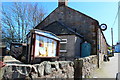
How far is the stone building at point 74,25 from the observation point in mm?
13242

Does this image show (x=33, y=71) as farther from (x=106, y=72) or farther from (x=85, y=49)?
(x=85, y=49)

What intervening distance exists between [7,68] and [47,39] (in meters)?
3.71

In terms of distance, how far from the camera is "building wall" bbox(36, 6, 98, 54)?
43.8ft

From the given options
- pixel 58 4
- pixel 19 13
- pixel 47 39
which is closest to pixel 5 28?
pixel 19 13

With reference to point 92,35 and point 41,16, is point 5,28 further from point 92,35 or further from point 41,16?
point 92,35

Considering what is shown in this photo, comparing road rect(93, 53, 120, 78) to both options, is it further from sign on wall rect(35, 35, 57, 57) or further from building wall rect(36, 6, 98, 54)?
sign on wall rect(35, 35, 57, 57)

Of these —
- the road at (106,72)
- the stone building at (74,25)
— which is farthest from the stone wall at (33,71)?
the stone building at (74,25)

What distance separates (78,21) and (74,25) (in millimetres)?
613

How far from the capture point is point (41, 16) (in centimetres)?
2720

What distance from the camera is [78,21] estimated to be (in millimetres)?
14094

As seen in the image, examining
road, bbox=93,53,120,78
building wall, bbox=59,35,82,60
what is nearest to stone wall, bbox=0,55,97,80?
road, bbox=93,53,120,78

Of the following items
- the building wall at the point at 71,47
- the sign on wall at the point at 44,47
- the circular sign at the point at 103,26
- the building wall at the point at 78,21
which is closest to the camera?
the sign on wall at the point at 44,47

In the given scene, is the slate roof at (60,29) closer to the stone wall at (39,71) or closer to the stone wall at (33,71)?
the stone wall at (39,71)

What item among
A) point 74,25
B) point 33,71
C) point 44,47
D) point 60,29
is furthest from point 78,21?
point 33,71
